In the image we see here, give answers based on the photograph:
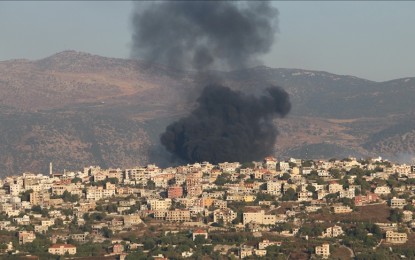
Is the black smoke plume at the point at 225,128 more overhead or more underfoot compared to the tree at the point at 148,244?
more overhead

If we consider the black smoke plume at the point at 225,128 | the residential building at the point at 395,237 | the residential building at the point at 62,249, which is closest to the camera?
the residential building at the point at 62,249

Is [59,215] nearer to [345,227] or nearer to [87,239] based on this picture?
[87,239]

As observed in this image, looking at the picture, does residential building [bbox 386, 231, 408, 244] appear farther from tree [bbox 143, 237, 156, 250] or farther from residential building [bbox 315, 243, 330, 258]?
tree [bbox 143, 237, 156, 250]

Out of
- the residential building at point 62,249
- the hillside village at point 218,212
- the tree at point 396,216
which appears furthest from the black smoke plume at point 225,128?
the residential building at point 62,249

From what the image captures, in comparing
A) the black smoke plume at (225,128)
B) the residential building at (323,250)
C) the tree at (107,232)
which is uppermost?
the black smoke plume at (225,128)

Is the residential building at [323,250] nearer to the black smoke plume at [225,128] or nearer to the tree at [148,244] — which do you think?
the tree at [148,244]

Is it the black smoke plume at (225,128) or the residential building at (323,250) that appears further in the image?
the black smoke plume at (225,128)

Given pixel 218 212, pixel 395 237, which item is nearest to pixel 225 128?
pixel 218 212

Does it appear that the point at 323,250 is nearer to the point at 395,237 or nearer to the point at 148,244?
the point at 395,237

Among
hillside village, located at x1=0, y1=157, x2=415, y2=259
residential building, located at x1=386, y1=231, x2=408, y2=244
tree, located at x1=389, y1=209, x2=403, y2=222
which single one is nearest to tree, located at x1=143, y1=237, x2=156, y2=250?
hillside village, located at x1=0, y1=157, x2=415, y2=259
